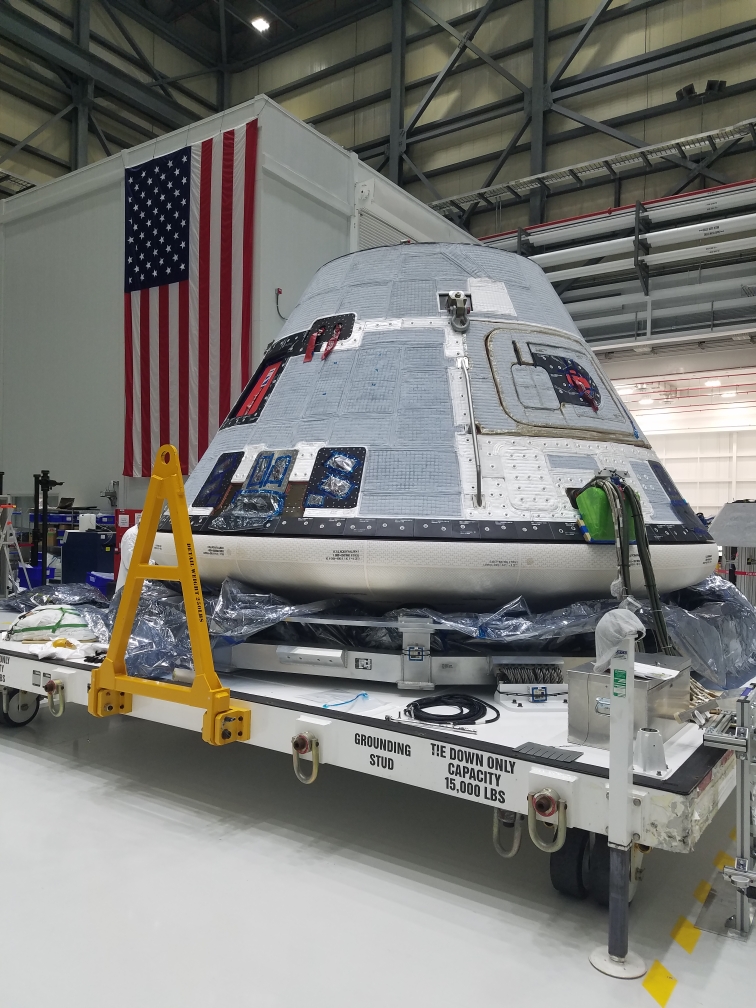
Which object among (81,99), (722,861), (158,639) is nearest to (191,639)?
(158,639)

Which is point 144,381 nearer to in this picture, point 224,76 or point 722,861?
point 722,861

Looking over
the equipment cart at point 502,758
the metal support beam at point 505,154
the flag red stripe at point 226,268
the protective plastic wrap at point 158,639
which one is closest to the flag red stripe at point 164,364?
the flag red stripe at point 226,268

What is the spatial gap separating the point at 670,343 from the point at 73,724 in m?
11.0

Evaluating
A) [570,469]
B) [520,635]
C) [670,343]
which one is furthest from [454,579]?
[670,343]

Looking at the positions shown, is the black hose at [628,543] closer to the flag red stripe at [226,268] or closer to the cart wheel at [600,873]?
the cart wheel at [600,873]

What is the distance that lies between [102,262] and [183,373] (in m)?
2.54

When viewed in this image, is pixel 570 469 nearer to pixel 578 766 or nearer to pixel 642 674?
pixel 642 674

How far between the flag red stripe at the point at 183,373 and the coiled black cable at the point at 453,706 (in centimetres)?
706

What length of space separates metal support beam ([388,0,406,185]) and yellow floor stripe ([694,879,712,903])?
14.8 m

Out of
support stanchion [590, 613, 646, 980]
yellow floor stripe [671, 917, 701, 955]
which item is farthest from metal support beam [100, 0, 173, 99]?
yellow floor stripe [671, 917, 701, 955]

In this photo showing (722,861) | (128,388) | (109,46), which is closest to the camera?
(722,861)

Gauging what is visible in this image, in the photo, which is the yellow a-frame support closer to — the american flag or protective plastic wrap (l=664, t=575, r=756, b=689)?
protective plastic wrap (l=664, t=575, r=756, b=689)

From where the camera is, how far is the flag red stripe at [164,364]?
967 cm

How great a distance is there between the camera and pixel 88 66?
14375 mm
